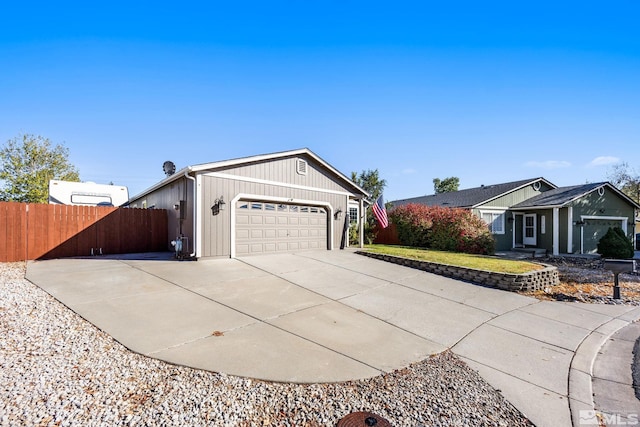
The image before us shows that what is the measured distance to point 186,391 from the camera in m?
2.86

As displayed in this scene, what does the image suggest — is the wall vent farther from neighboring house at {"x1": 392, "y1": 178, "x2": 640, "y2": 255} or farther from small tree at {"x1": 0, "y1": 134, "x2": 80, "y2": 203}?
small tree at {"x1": 0, "y1": 134, "x2": 80, "y2": 203}

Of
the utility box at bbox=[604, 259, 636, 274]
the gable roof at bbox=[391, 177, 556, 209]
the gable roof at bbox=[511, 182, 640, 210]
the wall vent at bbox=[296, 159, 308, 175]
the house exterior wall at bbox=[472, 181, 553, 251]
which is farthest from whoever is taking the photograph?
the gable roof at bbox=[391, 177, 556, 209]

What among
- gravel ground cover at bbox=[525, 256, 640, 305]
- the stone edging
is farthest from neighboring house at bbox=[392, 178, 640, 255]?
the stone edging

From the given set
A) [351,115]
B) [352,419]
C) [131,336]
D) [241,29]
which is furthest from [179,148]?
[352,419]

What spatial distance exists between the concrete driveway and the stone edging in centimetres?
51

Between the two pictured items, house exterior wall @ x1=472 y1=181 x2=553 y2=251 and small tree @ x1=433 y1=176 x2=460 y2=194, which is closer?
house exterior wall @ x1=472 y1=181 x2=553 y2=251

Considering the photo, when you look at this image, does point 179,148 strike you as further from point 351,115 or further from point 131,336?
point 131,336

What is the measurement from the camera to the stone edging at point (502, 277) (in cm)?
817

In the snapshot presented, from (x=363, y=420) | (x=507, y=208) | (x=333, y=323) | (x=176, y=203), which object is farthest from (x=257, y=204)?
(x=507, y=208)

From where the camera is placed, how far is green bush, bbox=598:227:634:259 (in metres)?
14.8

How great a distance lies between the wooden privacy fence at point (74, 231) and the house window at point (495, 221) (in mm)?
18132

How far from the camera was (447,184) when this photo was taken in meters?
44.8

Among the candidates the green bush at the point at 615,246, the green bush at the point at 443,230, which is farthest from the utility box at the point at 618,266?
the green bush at the point at 615,246

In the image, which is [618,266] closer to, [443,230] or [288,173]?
[443,230]
